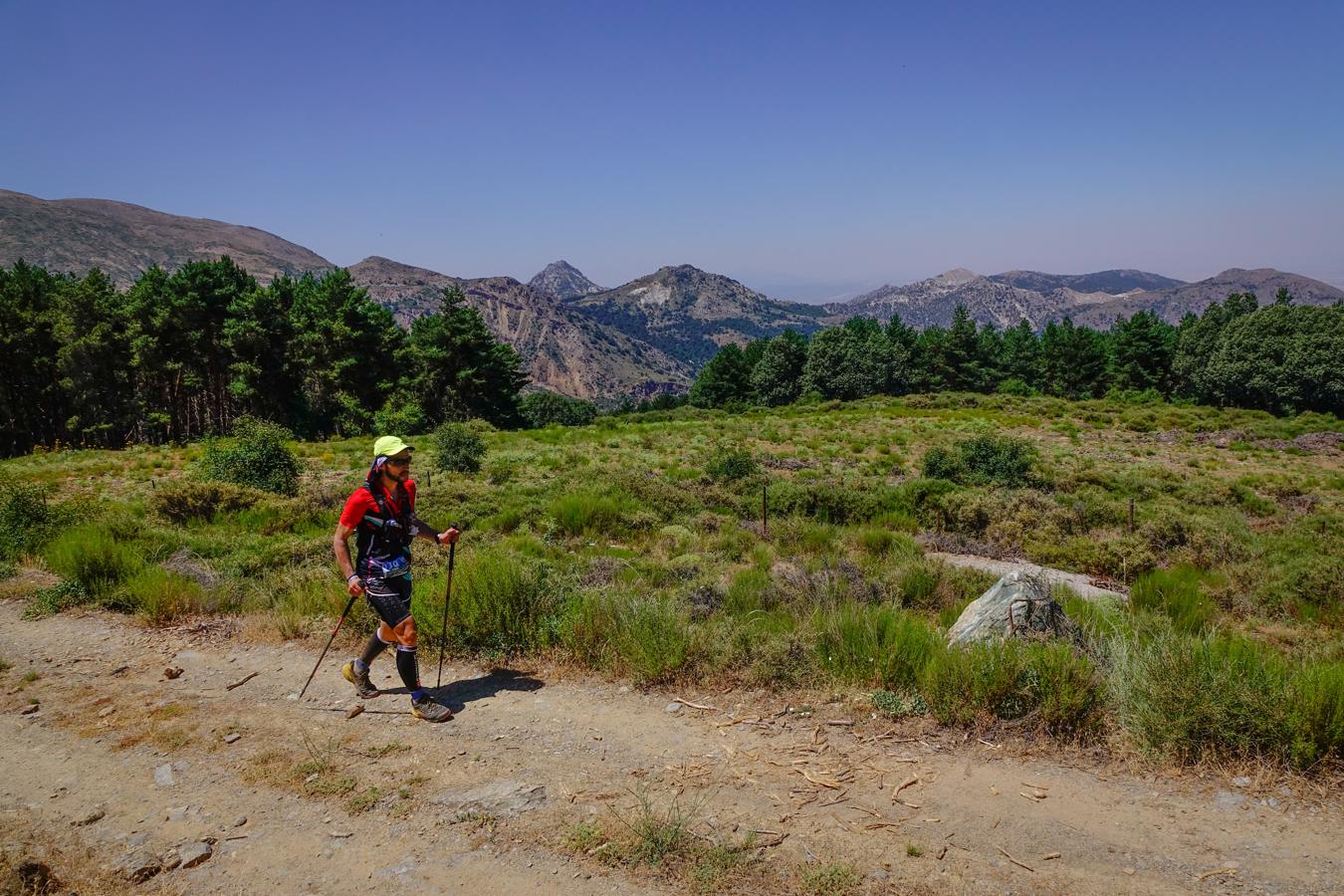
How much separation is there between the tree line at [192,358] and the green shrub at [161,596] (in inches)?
1492

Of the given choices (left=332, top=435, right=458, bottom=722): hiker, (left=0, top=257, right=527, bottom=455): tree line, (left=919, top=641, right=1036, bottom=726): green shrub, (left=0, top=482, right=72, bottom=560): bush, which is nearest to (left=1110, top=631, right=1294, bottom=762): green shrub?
(left=919, top=641, right=1036, bottom=726): green shrub

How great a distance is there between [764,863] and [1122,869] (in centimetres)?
195

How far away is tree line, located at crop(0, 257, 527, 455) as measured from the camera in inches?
1624

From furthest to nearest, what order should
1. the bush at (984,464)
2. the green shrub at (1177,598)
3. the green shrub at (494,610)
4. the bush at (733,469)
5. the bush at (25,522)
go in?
the bush at (733,469)
the bush at (984,464)
the bush at (25,522)
the green shrub at (1177,598)
the green shrub at (494,610)

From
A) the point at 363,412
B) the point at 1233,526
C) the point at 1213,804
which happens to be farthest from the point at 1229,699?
the point at 363,412

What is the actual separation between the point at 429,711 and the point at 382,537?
1479 mm

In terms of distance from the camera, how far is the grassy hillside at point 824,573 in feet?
16.6

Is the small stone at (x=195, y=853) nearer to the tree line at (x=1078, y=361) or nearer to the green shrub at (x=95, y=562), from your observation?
the green shrub at (x=95, y=562)

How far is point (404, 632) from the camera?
5645 mm

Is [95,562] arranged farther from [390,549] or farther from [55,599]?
[390,549]

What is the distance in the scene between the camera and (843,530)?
13.9 m

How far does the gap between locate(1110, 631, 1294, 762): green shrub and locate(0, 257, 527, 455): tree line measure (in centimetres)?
4489

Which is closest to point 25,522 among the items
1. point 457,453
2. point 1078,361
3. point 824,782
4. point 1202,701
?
point 457,453

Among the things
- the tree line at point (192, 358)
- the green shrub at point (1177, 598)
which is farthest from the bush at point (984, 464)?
the tree line at point (192, 358)
